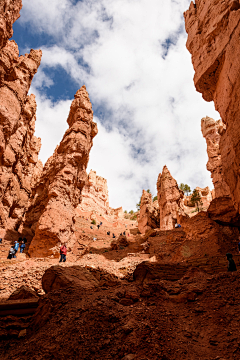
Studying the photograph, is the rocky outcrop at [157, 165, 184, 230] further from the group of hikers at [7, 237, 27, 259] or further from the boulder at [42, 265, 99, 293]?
the boulder at [42, 265, 99, 293]

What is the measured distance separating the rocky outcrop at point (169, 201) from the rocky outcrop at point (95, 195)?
24222 millimetres

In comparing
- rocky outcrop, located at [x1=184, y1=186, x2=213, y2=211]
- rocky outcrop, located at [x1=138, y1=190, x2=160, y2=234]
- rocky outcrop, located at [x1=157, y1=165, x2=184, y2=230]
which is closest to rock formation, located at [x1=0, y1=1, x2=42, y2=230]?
rocky outcrop, located at [x1=138, y1=190, x2=160, y2=234]

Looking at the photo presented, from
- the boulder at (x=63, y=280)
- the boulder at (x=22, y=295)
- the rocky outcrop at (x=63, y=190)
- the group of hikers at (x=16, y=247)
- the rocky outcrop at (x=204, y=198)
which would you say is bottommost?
the boulder at (x=22, y=295)

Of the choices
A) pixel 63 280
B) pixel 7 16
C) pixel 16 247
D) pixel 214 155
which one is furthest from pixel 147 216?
pixel 7 16

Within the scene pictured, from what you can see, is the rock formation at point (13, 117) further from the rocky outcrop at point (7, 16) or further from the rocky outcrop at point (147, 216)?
the rocky outcrop at point (147, 216)

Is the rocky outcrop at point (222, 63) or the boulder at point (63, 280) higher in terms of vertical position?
the rocky outcrop at point (222, 63)

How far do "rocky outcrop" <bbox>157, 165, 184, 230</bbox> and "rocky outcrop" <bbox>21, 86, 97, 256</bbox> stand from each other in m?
15.1

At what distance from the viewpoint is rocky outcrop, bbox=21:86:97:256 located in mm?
16531

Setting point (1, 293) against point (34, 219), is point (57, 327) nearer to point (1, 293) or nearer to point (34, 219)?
point (1, 293)

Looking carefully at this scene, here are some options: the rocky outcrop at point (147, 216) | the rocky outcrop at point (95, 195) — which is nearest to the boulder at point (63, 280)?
the rocky outcrop at point (147, 216)

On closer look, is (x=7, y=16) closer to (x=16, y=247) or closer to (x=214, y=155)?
(x=16, y=247)

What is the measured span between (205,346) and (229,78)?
11388 mm

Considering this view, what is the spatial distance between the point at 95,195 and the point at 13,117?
1752 inches

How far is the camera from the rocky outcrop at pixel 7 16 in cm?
1132
